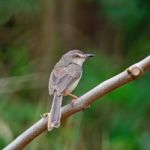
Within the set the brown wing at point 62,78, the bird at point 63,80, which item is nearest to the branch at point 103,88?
the bird at point 63,80

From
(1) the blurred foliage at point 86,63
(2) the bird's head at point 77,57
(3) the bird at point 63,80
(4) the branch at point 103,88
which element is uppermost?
(1) the blurred foliage at point 86,63

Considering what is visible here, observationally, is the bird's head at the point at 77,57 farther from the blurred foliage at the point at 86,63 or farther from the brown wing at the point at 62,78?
the blurred foliage at the point at 86,63

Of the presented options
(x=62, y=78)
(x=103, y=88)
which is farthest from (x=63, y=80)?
(x=103, y=88)

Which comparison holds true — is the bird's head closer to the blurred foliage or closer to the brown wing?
the brown wing

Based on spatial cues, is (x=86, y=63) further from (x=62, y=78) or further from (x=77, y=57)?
(x=62, y=78)

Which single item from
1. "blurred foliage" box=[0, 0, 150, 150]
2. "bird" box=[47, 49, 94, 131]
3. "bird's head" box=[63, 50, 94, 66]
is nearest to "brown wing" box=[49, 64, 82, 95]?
"bird" box=[47, 49, 94, 131]

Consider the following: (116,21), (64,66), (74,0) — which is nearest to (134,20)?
(116,21)
